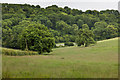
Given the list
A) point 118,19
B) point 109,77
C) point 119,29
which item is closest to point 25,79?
point 109,77

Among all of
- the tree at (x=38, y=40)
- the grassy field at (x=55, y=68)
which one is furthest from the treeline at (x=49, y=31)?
the grassy field at (x=55, y=68)

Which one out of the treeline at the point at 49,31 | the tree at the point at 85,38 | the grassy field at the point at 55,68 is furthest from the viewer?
the tree at the point at 85,38

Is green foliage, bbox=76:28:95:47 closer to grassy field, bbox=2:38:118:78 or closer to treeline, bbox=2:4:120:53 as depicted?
treeline, bbox=2:4:120:53

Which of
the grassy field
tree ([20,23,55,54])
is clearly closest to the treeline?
tree ([20,23,55,54])

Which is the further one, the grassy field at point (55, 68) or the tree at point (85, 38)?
the tree at point (85, 38)

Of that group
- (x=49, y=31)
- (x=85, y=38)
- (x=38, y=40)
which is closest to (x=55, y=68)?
(x=38, y=40)

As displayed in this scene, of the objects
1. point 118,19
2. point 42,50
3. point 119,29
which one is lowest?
point 42,50

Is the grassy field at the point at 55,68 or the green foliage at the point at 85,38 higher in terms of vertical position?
the green foliage at the point at 85,38

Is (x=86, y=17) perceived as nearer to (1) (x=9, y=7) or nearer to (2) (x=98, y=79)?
(1) (x=9, y=7)

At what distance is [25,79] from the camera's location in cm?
734

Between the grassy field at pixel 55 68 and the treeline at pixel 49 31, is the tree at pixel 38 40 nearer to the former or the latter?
the treeline at pixel 49 31

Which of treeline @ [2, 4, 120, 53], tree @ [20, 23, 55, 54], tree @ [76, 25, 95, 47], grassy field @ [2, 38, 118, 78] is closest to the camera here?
grassy field @ [2, 38, 118, 78]

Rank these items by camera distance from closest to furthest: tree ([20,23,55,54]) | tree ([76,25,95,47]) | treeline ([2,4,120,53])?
tree ([20,23,55,54]) → treeline ([2,4,120,53]) → tree ([76,25,95,47])

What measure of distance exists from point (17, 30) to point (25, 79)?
243 ft
